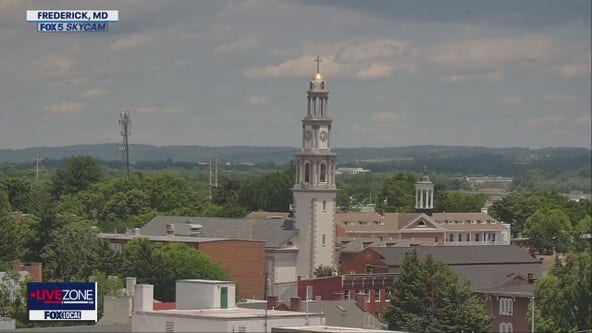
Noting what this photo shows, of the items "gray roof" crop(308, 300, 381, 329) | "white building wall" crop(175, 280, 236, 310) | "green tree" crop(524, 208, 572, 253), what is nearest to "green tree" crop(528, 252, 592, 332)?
"gray roof" crop(308, 300, 381, 329)

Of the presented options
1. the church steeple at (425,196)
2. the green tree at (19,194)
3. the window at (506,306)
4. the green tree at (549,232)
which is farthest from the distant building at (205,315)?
the church steeple at (425,196)

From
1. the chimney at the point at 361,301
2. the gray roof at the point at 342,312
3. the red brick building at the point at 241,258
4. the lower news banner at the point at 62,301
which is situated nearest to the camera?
the lower news banner at the point at 62,301

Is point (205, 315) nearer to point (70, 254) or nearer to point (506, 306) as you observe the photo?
point (506, 306)

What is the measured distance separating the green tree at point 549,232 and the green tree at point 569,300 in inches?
3283

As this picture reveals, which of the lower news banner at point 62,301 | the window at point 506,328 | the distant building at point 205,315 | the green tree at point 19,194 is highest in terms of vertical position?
the green tree at point 19,194

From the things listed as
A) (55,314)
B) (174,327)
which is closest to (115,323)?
(55,314)

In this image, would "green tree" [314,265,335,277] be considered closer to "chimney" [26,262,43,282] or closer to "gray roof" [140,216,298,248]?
"gray roof" [140,216,298,248]

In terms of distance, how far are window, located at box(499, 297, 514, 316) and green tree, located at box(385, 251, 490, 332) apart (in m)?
3.81

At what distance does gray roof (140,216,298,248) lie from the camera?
135875 millimetres

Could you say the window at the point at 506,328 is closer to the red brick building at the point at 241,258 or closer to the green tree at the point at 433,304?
the green tree at the point at 433,304

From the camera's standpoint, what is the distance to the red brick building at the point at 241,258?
12581 centimetres

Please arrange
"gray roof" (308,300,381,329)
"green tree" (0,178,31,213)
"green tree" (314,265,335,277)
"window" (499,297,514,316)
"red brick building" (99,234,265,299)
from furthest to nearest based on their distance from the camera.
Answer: "green tree" (0,178,31,213) < "green tree" (314,265,335,277) < "red brick building" (99,234,265,299) < "window" (499,297,514,316) < "gray roof" (308,300,381,329)

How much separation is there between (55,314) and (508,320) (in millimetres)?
32903

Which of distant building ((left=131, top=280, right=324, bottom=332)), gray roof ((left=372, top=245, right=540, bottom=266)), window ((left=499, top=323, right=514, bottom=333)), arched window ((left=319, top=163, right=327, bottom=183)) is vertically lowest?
window ((left=499, top=323, right=514, bottom=333))
